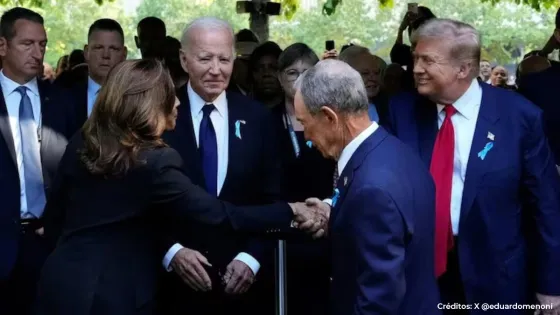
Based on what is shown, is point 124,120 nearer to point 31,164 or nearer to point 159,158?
point 159,158

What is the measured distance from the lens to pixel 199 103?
4867 millimetres

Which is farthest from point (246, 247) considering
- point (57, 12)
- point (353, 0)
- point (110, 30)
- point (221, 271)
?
point (353, 0)

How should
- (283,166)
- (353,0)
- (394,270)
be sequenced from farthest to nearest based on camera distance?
(353,0) → (283,166) → (394,270)

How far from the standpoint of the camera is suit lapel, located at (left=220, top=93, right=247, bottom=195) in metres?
4.78

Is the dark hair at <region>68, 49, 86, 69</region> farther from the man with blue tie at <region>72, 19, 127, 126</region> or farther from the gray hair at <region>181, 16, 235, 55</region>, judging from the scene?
the gray hair at <region>181, 16, 235, 55</region>

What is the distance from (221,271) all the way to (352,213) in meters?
1.47

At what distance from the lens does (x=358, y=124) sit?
3.58m

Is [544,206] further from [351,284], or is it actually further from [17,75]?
[17,75]

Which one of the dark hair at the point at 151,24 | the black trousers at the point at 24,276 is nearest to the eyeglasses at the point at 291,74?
the black trousers at the point at 24,276

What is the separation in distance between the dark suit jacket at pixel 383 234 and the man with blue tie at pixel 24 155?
2.25m

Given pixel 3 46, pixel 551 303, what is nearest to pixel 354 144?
pixel 551 303

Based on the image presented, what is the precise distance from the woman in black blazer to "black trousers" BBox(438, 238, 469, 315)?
4.54 feet

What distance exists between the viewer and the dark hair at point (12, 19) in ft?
18.4

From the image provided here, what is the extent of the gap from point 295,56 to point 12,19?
1.71 m
